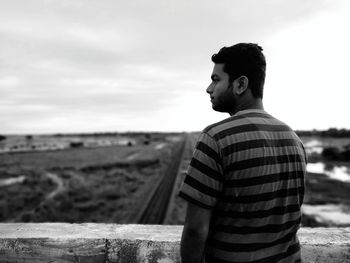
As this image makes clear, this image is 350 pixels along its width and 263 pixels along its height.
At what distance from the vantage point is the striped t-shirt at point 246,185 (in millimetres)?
1417

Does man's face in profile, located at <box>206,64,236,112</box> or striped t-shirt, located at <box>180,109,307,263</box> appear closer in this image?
striped t-shirt, located at <box>180,109,307,263</box>

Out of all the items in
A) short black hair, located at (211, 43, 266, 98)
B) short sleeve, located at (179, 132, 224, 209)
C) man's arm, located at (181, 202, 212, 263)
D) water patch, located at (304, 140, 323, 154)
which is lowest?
water patch, located at (304, 140, 323, 154)

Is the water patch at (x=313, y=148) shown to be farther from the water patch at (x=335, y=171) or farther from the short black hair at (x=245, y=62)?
the short black hair at (x=245, y=62)

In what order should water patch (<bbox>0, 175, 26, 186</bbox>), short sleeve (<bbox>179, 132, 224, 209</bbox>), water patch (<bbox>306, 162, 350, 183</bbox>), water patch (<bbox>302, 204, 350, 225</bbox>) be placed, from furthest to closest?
water patch (<bbox>306, 162, 350, 183</bbox>) < water patch (<bbox>0, 175, 26, 186</bbox>) < water patch (<bbox>302, 204, 350, 225</bbox>) < short sleeve (<bbox>179, 132, 224, 209</bbox>)

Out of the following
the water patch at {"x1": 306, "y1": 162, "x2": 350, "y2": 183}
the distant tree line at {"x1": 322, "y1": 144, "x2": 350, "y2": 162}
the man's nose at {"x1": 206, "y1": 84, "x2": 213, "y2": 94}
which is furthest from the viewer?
the distant tree line at {"x1": 322, "y1": 144, "x2": 350, "y2": 162}

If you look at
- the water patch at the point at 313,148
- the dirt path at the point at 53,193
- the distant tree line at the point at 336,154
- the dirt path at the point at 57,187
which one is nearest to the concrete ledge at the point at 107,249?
the dirt path at the point at 53,193

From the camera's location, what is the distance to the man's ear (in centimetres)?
166

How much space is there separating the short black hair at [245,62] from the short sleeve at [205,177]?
1.48 feet

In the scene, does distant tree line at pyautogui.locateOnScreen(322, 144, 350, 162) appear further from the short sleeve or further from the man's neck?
the short sleeve

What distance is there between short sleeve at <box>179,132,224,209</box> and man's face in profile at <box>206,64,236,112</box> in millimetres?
354

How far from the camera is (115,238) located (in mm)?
2127

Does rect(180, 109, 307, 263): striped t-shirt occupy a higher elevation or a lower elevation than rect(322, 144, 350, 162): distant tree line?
higher

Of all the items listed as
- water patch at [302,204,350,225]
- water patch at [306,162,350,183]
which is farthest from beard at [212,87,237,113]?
water patch at [306,162,350,183]

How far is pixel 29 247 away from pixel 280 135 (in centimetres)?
180
